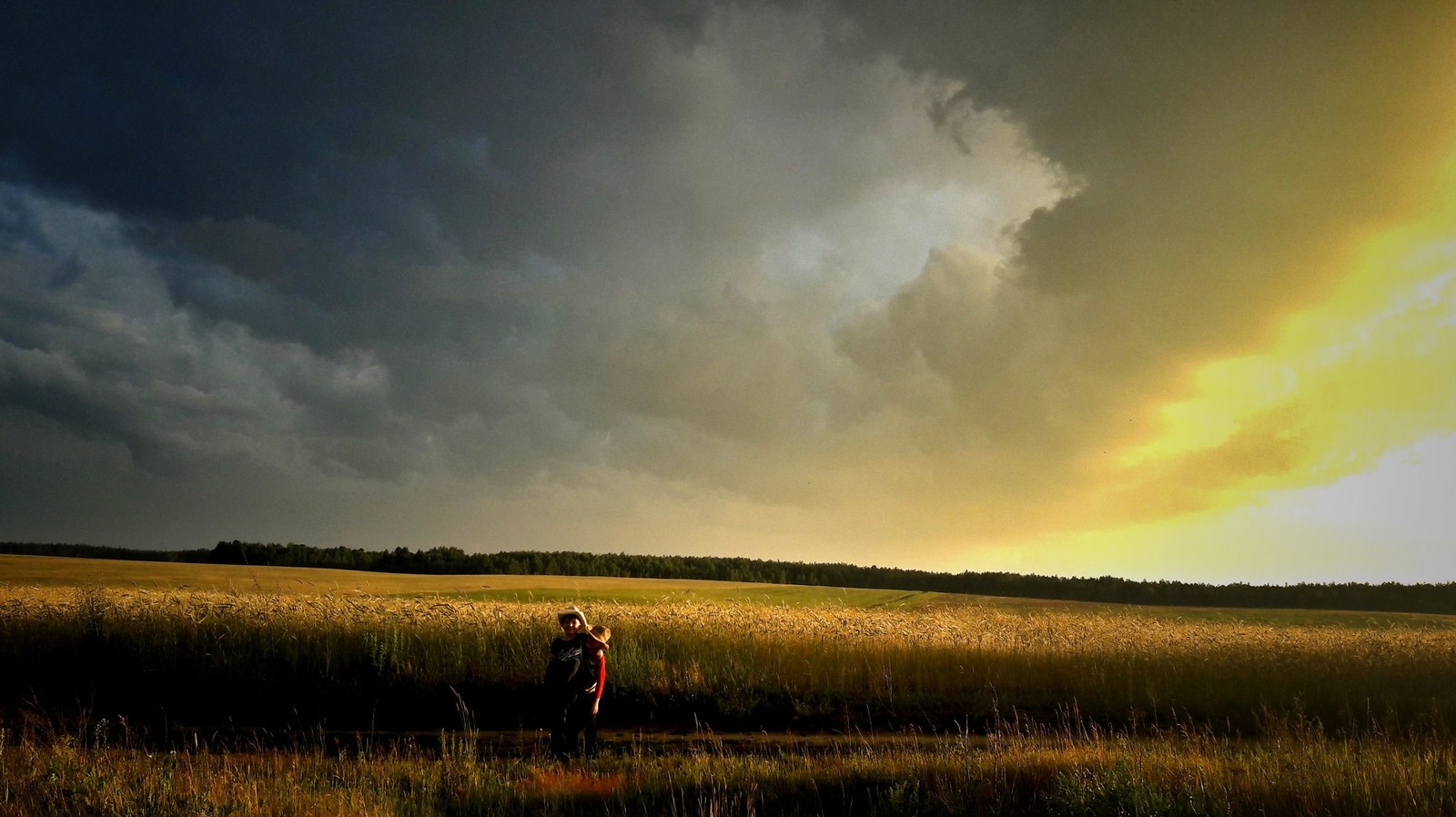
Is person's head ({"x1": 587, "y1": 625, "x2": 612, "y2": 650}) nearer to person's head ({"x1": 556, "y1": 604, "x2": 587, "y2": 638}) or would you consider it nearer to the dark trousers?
person's head ({"x1": 556, "y1": 604, "x2": 587, "y2": 638})

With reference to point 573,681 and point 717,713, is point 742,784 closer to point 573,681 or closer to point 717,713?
point 573,681

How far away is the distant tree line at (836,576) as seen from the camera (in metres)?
87.1

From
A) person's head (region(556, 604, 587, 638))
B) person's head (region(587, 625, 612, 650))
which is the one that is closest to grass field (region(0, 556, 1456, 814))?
person's head (region(587, 625, 612, 650))

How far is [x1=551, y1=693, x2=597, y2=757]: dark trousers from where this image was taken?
13.1 metres

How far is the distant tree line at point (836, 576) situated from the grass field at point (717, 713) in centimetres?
6192

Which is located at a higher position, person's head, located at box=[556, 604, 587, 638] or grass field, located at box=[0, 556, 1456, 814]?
person's head, located at box=[556, 604, 587, 638]

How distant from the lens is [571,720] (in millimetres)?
13211

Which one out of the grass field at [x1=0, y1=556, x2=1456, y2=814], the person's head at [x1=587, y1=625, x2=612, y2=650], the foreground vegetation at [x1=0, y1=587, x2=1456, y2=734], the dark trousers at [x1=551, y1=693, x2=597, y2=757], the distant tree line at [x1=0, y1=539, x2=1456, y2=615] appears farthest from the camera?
the distant tree line at [x1=0, y1=539, x2=1456, y2=615]

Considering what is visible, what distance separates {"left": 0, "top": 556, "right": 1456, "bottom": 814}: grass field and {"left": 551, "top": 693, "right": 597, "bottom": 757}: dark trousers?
0.74 meters

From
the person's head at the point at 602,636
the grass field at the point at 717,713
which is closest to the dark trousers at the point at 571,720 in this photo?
the grass field at the point at 717,713

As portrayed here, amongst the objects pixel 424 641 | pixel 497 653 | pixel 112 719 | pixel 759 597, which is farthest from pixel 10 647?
pixel 759 597

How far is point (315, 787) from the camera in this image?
10453 mm

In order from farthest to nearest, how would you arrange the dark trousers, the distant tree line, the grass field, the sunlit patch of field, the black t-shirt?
the distant tree line, the sunlit patch of field, the black t-shirt, the dark trousers, the grass field

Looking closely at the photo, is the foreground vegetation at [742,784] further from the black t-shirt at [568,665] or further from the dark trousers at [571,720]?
the black t-shirt at [568,665]
